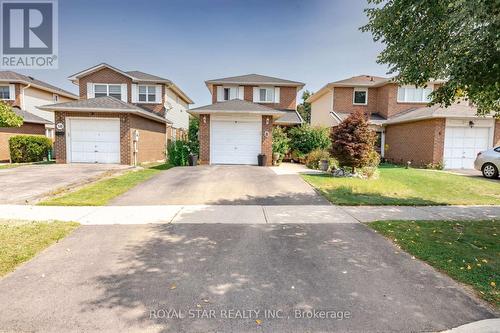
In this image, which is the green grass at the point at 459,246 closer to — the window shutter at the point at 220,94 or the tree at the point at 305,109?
the window shutter at the point at 220,94

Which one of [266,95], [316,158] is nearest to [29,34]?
[266,95]

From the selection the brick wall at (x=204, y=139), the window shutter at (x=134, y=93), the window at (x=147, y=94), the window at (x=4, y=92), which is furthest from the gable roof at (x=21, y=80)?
the brick wall at (x=204, y=139)

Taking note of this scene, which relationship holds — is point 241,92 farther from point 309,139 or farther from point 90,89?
point 90,89

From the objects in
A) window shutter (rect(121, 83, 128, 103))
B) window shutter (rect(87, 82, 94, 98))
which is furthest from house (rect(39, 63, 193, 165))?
window shutter (rect(87, 82, 94, 98))

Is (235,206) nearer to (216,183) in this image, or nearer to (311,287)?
(216,183)

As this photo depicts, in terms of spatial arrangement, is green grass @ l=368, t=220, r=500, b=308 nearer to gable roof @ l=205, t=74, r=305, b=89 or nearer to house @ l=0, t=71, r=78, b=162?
gable roof @ l=205, t=74, r=305, b=89

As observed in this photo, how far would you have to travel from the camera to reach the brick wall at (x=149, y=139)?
1761 centimetres

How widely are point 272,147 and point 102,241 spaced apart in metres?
13.5

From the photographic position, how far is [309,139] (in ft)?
65.9

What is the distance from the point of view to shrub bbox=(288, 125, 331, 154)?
65.2 ft

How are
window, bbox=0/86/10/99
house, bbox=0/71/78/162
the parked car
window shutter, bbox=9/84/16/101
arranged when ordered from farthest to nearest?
window, bbox=0/86/10/99
window shutter, bbox=9/84/16/101
house, bbox=0/71/78/162
the parked car

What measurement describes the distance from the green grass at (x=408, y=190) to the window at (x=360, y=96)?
12.9 meters

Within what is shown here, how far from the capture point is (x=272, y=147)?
17719 millimetres

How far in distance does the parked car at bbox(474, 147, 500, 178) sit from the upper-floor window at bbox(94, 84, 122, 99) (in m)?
24.9
